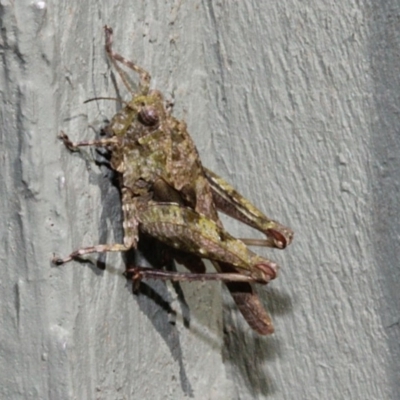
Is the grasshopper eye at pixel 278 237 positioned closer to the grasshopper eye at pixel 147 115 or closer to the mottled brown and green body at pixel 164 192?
the mottled brown and green body at pixel 164 192

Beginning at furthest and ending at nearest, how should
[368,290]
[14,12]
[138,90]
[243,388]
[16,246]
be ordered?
[243,388] < [368,290] < [138,90] < [16,246] < [14,12]

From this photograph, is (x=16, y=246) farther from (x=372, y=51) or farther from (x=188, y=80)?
(x=372, y=51)

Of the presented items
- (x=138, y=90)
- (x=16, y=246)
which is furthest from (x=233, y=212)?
(x=16, y=246)

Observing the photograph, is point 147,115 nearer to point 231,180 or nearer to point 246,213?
point 246,213

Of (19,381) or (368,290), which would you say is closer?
(19,381)

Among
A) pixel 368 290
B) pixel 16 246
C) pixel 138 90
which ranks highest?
pixel 138 90

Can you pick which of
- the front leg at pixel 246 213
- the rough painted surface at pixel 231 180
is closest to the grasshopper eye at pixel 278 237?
the front leg at pixel 246 213

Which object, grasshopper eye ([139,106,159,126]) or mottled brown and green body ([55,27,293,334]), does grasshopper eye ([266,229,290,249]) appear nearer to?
mottled brown and green body ([55,27,293,334])
